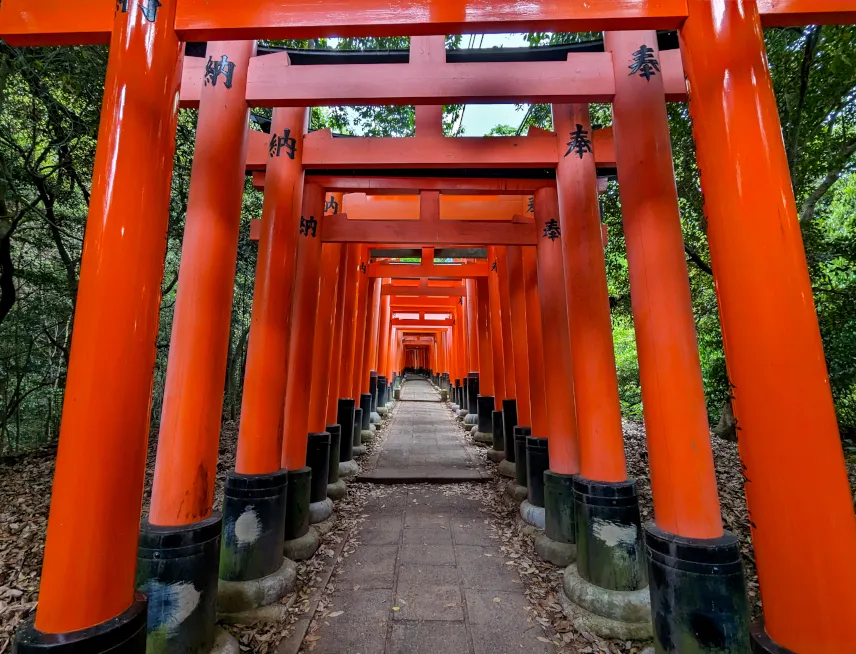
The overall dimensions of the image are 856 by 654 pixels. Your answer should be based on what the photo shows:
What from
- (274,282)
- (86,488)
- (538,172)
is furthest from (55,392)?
(538,172)

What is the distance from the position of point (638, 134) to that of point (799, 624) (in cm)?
273

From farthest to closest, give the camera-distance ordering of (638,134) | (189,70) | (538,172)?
(538,172)
(189,70)
(638,134)

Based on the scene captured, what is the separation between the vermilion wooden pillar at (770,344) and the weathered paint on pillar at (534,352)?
2.98 metres

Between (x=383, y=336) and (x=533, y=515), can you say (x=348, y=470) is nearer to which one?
(x=533, y=515)

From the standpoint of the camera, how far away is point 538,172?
482 centimetres

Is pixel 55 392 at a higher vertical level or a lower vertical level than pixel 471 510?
higher

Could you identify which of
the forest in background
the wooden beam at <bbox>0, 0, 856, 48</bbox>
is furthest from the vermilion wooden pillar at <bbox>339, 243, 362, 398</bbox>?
the wooden beam at <bbox>0, 0, 856, 48</bbox>

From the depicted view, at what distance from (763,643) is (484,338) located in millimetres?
9157

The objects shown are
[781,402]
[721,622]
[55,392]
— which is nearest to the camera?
[781,402]

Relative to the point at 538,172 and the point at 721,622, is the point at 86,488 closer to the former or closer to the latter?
the point at 721,622

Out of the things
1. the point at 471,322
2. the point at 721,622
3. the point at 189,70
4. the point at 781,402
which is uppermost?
the point at 189,70

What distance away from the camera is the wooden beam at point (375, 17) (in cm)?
187

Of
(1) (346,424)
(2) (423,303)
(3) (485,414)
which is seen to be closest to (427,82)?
(1) (346,424)

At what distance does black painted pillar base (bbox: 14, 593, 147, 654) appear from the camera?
54.4 inches
